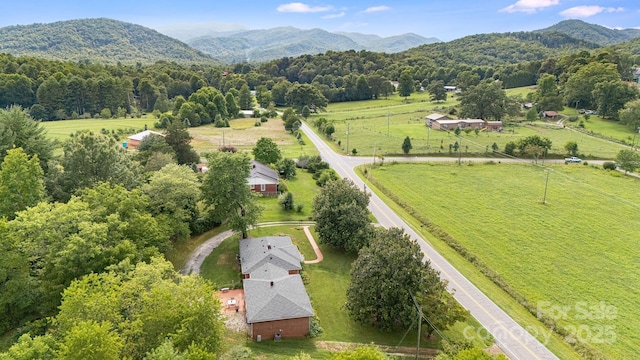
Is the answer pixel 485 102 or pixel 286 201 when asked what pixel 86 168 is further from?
pixel 485 102

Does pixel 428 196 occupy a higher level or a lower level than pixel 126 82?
lower

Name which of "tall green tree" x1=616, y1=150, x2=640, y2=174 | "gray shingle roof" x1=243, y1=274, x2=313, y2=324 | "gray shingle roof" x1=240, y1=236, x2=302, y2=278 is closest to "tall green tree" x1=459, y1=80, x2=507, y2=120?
"tall green tree" x1=616, y1=150, x2=640, y2=174

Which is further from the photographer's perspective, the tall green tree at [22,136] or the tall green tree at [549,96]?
the tall green tree at [549,96]

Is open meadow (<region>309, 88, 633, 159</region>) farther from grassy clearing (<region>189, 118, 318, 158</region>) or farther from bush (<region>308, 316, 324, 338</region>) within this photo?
bush (<region>308, 316, 324, 338</region>)

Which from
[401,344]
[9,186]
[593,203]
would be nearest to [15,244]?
[9,186]

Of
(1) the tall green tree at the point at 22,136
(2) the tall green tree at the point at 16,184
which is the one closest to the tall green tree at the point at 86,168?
(1) the tall green tree at the point at 22,136

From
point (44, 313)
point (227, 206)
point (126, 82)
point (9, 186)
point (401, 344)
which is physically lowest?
point (401, 344)

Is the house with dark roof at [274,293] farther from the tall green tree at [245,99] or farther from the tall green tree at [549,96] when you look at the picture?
the tall green tree at [245,99]

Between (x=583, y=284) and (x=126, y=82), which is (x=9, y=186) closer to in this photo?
(x=583, y=284)
